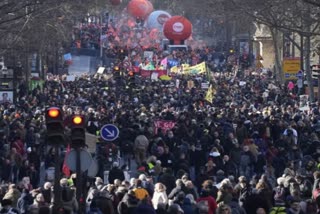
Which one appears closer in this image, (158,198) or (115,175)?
(158,198)

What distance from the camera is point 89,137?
1203 inches

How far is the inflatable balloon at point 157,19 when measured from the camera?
120688mm

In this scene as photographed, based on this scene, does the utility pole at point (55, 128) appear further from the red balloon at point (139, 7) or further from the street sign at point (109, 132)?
the red balloon at point (139, 7)

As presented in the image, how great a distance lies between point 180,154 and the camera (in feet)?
106

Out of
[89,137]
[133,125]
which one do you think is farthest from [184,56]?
[89,137]

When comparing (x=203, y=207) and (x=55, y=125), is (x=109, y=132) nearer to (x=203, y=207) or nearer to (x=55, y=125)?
(x=203, y=207)

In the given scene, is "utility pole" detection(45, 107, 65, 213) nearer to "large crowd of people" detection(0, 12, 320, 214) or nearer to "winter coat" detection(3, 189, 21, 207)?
"large crowd of people" detection(0, 12, 320, 214)

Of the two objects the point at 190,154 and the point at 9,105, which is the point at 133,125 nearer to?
the point at 190,154

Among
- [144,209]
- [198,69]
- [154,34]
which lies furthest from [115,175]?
[154,34]

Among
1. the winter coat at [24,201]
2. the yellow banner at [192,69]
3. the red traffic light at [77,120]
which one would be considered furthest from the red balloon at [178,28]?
the red traffic light at [77,120]

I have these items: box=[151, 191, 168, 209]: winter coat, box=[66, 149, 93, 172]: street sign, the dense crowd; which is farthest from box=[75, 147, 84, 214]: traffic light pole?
box=[151, 191, 168, 209]: winter coat

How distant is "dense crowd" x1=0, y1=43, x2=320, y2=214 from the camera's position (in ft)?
75.7

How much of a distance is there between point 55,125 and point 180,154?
1168 cm

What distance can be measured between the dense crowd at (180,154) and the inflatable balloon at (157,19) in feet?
184
